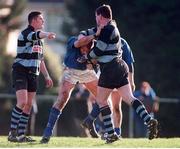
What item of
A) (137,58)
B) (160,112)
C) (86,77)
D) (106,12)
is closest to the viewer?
(106,12)

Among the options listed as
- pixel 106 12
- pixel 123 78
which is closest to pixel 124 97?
pixel 123 78

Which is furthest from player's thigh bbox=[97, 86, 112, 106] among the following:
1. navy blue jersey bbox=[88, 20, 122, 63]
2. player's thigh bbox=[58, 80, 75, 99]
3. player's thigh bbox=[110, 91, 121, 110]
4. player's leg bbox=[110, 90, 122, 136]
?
player's thigh bbox=[110, 91, 121, 110]

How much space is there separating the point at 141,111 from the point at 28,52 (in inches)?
84.7

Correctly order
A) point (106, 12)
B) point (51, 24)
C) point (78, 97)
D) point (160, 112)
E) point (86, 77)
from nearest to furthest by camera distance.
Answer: point (106, 12) → point (86, 77) → point (78, 97) → point (160, 112) → point (51, 24)

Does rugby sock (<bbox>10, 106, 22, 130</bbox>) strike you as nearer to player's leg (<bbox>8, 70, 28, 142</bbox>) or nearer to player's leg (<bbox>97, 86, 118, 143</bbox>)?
player's leg (<bbox>8, 70, 28, 142</bbox>)

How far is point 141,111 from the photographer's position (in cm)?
1376

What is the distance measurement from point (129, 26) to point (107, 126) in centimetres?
1928

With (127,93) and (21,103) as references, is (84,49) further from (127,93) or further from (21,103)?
(21,103)

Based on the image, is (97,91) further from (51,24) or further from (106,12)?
(51,24)

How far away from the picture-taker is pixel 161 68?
32.6 metres

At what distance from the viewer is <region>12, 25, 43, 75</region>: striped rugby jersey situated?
14258 mm

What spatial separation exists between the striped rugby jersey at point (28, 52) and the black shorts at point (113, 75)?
1251mm

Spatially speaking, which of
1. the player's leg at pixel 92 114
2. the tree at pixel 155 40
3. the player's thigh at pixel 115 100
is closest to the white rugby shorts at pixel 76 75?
the player's leg at pixel 92 114

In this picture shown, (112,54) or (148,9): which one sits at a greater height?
(148,9)
